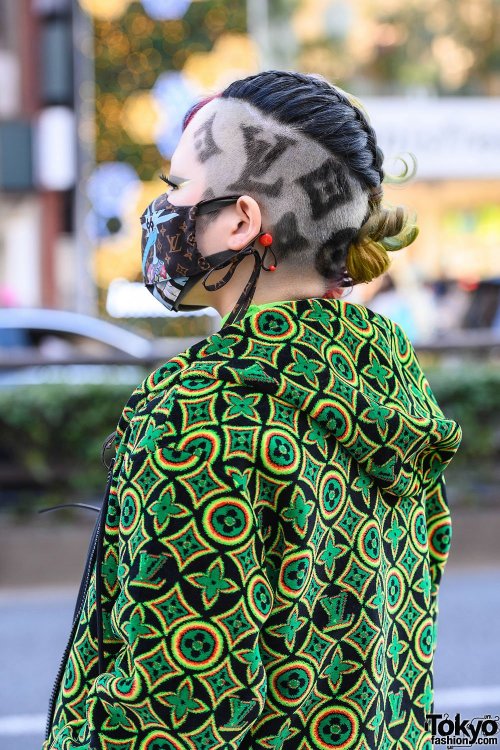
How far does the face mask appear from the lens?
1.31 meters

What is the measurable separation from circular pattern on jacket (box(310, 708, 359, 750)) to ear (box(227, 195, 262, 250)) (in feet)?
1.96

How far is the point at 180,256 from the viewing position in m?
1.36

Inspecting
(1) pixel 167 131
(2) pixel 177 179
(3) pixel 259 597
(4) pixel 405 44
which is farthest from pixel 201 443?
(4) pixel 405 44

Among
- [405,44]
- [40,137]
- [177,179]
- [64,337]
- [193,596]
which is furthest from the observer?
[405,44]

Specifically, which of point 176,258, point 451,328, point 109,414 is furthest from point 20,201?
point 176,258

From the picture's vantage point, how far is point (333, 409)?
3.99 feet

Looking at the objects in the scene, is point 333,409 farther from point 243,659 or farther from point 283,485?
point 243,659

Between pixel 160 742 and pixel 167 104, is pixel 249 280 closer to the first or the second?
pixel 160 742

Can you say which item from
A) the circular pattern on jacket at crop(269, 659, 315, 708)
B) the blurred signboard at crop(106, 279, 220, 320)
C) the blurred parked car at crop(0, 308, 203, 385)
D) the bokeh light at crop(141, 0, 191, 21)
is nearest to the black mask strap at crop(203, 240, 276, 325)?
the circular pattern on jacket at crop(269, 659, 315, 708)

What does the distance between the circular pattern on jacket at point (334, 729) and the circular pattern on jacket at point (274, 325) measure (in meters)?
0.47

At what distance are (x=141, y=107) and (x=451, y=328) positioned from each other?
6150 mm

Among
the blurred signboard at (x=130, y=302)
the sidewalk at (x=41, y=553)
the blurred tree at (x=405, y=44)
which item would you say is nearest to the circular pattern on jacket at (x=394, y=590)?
the sidewalk at (x=41, y=553)

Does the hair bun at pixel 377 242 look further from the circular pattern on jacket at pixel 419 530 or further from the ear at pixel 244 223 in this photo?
the circular pattern on jacket at pixel 419 530

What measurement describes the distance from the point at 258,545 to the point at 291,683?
7.0 inches
